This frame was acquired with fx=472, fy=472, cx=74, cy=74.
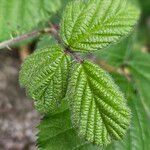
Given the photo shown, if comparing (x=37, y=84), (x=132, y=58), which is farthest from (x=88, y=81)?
(x=132, y=58)

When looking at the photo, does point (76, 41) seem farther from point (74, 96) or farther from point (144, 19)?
point (144, 19)

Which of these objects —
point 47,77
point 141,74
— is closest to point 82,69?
point 47,77

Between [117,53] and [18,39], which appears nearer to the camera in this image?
[18,39]

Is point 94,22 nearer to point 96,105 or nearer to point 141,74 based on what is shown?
point 96,105

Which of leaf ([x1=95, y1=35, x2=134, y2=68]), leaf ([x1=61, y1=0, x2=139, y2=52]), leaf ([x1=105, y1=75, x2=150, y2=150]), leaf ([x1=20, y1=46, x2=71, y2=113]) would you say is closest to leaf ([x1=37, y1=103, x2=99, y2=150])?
leaf ([x1=105, y1=75, x2=150, y2=150])

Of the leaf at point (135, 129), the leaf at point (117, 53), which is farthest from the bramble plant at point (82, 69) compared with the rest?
the leaf at point (117, 53)

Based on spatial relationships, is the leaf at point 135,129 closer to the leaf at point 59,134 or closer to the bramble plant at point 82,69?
the leaf at point 59,134
